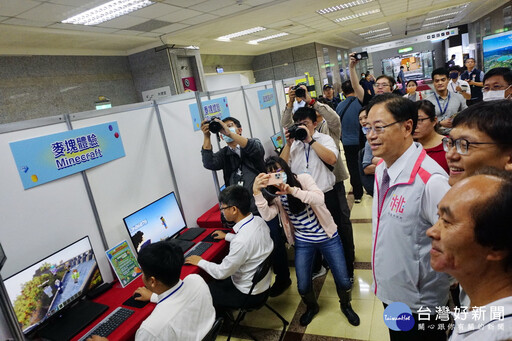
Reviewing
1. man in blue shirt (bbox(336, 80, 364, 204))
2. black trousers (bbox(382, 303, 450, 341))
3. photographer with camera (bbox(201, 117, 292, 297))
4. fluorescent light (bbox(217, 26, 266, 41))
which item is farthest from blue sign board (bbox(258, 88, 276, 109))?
black trousers (bbox(382, 303, 450, 341))

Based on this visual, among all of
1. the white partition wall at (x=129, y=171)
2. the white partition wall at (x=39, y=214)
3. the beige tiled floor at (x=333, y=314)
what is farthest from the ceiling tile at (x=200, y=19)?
the beige tiled floor at (x=333, y=314)

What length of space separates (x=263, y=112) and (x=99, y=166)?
3.18 m

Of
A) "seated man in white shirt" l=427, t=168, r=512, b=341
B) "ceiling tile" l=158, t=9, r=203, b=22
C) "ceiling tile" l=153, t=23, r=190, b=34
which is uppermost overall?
"ceiling tile" l=153, t=23, r=190, b=34

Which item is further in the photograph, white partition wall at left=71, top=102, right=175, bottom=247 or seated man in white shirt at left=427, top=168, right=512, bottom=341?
white partition wall at left=71, top=102, right=175, bottom=247

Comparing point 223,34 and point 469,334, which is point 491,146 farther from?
point 223,34

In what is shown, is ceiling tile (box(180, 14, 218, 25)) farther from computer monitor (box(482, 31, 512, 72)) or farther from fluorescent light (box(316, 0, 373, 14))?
computer monitor (box(482, 31, 512, 72))

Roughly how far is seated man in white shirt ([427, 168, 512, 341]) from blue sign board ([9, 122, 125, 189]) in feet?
6.67

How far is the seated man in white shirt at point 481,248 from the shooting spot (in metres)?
0.66

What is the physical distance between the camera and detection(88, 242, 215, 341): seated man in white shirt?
1404 mm

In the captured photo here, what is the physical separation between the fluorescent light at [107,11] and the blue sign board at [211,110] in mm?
1808

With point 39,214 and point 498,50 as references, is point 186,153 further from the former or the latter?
point 498,50

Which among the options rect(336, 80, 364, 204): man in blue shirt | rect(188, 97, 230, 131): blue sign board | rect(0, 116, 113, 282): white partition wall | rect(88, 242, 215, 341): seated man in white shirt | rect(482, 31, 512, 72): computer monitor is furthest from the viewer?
rect(482, 31, 512, 72): computer monitor

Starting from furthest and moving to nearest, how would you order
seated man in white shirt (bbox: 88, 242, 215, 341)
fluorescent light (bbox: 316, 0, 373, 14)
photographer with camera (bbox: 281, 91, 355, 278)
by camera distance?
fluorescent light (bbox: 316, 0, 373, 14) → photographer with camera (bbox: 281, 91, 355, 278) → seated man in white shirt (bbox: 88, 242, 215, 341)

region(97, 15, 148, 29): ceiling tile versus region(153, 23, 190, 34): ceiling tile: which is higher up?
region(153, 23, 190, 34): ceiling tile
